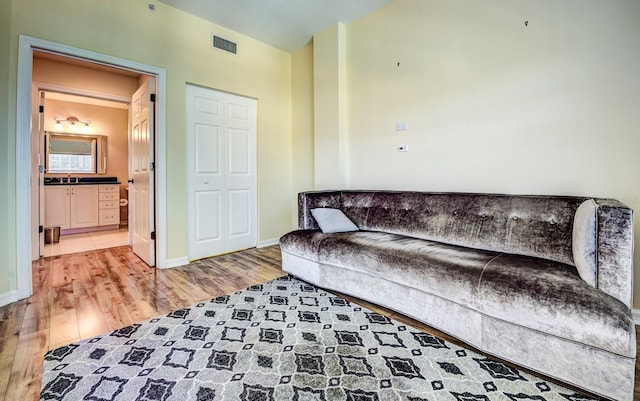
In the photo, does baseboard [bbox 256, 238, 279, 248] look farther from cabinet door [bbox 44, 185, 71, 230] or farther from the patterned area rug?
cabinet door [bbox 44, 185, 71, 230]

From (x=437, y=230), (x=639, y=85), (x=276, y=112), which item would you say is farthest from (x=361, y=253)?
(x=276, y=112)

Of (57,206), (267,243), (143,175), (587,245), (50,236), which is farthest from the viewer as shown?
(57,206)

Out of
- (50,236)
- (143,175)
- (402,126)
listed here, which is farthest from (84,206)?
(402,126)

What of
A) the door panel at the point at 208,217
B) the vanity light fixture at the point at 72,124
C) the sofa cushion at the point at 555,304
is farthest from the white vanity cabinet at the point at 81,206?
the sofa cushion at the point at 555,304

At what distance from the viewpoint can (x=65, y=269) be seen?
123 inches

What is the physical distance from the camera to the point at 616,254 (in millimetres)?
1369

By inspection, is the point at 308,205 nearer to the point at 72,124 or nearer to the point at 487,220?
the point at 487,220

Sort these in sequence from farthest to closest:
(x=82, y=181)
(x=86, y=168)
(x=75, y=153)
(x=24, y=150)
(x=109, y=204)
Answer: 1. (x=86, y=168)
2. (x=75, y=153)
3. (x=109, y=204)
4. (x=82, y=181)
5. (x=24, y=150)

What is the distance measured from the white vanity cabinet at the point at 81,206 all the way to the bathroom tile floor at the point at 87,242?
0.74 feet

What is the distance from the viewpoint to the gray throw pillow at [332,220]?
2.79 m

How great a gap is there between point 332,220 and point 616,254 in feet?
6.49

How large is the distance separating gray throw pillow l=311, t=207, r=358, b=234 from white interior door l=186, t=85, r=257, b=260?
56.7 inches

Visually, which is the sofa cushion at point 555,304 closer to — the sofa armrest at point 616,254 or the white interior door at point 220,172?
the sofa armrest at point 616,254

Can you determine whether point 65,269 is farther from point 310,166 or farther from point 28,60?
point 310,166
